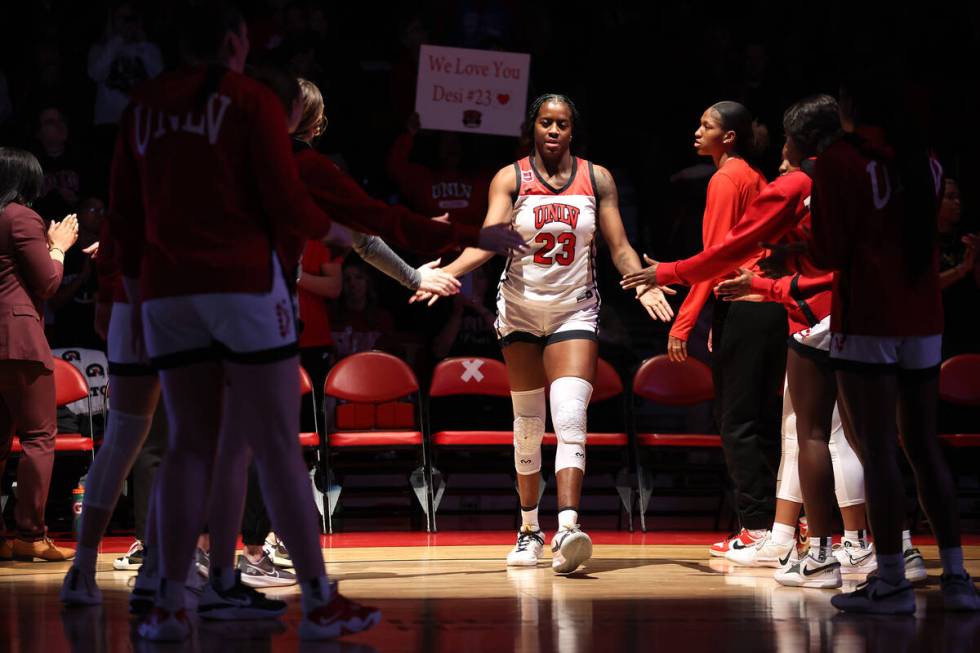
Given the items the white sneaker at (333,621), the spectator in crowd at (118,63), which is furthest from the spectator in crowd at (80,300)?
the white sneaker at (333,621)

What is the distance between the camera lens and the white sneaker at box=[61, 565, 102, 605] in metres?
4.50

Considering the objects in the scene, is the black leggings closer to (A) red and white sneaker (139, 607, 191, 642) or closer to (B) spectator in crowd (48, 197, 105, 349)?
(A) red and white sneaker (139, 607, 191, 642)

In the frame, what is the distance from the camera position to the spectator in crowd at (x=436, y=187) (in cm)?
907

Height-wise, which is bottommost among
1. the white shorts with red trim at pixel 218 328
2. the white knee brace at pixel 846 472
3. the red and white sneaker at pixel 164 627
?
the red and white sneaker at pixel 164 627

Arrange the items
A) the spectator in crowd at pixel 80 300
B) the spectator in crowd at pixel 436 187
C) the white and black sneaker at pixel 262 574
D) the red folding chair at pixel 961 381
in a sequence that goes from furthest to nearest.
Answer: the spectator in crowd at pixel 436 187 < the spectator in crowd at pixel 80 300 < the red folding chair at pixel 961 381 < the white and black sneaker at pixel 262 574

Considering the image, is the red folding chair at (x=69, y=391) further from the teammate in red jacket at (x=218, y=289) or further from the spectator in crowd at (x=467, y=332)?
the teammate in red jacket at (x=218, y=289)

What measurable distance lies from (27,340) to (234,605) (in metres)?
2.61

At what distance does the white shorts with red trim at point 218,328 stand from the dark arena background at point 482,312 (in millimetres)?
1072

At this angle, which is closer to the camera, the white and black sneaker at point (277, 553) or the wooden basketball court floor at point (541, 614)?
the wooden basketball court floor at point (541, 614)

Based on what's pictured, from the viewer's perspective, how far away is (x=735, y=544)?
611 centimetres

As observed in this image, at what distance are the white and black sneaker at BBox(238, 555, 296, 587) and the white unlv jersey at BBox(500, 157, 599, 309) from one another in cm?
168

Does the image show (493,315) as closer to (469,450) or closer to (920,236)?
(469,450)

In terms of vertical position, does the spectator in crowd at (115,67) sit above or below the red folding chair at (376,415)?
above

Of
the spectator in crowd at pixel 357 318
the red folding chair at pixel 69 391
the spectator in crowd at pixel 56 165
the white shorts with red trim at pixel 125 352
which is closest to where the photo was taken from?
the white shorts with red trim at pixel 125 352
